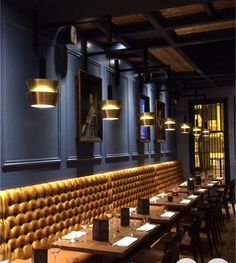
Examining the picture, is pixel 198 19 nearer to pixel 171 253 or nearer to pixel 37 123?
pixel 37 123

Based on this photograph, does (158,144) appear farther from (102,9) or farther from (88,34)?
(102,9)

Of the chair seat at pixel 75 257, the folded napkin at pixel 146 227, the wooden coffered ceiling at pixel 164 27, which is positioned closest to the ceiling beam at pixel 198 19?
the wooden coffered ceiling at pixel 164 27

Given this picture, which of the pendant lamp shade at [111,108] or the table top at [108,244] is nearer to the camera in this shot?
the table top at [108,244]

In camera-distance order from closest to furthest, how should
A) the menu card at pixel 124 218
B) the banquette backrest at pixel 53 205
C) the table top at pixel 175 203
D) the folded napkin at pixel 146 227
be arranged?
the banquette backrest at pixel 53 205 < the folded napkin at pixel 146 227 < the menu card at pixel 124 218 < the table top at pixel 175 203

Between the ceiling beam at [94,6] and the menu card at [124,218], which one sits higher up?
the ceiling beam at [94,6]

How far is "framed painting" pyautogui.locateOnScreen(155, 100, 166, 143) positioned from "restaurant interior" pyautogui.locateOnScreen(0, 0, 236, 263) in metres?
0.90

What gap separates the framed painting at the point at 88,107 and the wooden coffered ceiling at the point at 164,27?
669mm

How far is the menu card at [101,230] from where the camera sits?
11.2 feet

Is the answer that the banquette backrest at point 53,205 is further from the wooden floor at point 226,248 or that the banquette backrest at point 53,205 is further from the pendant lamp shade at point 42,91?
the wooden floor at point 226,248

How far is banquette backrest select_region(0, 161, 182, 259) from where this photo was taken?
3.42 metres

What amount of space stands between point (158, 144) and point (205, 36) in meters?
3.97

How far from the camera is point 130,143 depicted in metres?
7.11

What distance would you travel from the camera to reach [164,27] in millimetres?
4832

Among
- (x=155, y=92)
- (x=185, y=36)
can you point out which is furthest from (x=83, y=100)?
(x=155, y=92)
